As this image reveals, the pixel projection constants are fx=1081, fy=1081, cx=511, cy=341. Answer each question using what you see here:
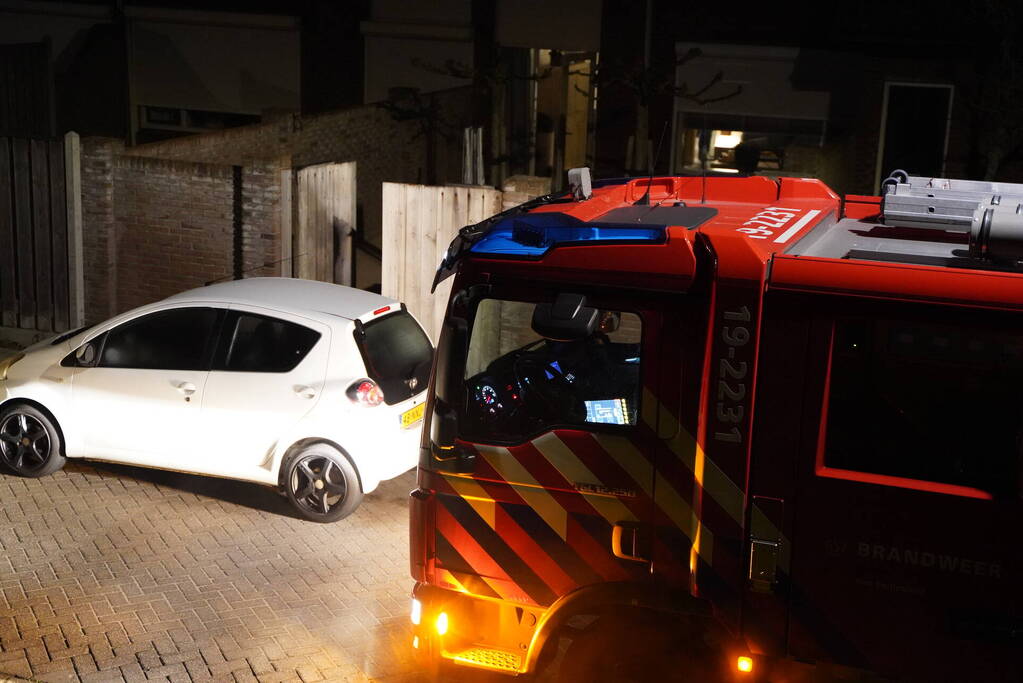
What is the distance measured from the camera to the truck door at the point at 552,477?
192 inches

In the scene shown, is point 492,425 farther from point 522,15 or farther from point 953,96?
point 522,15

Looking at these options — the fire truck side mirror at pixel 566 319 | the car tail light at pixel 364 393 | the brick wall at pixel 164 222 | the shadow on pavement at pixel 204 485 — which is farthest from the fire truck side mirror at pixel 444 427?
the brick wall at pixel 164 222

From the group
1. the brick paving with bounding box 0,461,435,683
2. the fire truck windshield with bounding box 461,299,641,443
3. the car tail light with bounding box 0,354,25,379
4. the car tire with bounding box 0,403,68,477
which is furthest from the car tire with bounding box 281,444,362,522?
the car tail light with bounding box 0,354,25,379

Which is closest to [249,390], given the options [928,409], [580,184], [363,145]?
[580,184]

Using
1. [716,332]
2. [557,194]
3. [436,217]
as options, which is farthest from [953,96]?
[716,332]

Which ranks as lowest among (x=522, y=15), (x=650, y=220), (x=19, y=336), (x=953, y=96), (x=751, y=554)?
(x=19, y=336)

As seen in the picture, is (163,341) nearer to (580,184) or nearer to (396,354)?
(396,354)

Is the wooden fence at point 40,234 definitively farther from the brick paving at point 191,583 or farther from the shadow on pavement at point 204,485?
the brick paving at point 191,583

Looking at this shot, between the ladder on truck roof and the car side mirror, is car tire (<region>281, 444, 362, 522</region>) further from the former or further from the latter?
the ladder on truck roof

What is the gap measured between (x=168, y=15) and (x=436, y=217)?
1267cm

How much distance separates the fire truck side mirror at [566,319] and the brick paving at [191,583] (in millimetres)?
2605

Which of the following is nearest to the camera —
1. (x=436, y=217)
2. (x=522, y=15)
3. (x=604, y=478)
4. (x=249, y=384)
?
(x=604, y=478)

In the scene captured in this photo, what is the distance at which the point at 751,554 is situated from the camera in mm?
4699

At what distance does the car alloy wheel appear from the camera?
29.2 ft
